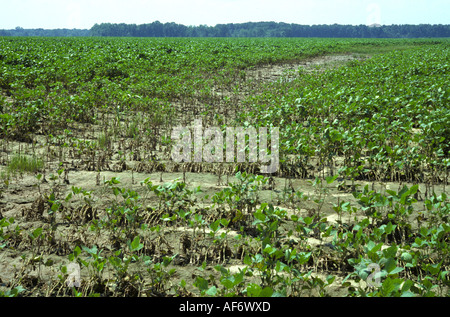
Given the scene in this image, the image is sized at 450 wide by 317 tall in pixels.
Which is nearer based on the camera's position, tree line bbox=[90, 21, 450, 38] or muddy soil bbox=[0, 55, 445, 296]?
muddy soil bbox=[0, 55, 445, 296]

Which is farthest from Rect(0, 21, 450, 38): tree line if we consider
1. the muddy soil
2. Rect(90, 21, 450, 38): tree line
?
the muddy soil

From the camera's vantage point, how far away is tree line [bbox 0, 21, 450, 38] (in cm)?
13375

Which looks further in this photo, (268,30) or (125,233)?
(268,30)

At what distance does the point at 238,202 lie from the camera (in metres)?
3.95

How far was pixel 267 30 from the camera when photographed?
162 meters

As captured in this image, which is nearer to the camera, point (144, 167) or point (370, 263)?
point (370, 263)

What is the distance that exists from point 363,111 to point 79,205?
209 inches

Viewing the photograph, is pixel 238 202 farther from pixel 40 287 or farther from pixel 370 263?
pixel 40 287

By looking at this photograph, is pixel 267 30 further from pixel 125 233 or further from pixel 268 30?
pixel 125 233

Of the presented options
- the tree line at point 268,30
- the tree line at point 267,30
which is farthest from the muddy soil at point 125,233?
the tree line at point 268,30

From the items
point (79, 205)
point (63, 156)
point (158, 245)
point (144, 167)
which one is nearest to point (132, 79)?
point (63, 156)

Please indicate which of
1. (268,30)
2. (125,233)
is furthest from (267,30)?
(125,233)

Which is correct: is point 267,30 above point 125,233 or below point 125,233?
above

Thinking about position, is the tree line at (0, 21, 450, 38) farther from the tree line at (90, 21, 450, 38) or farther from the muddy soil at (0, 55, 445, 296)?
the muddy soil at (0, 55, 445, 296)
